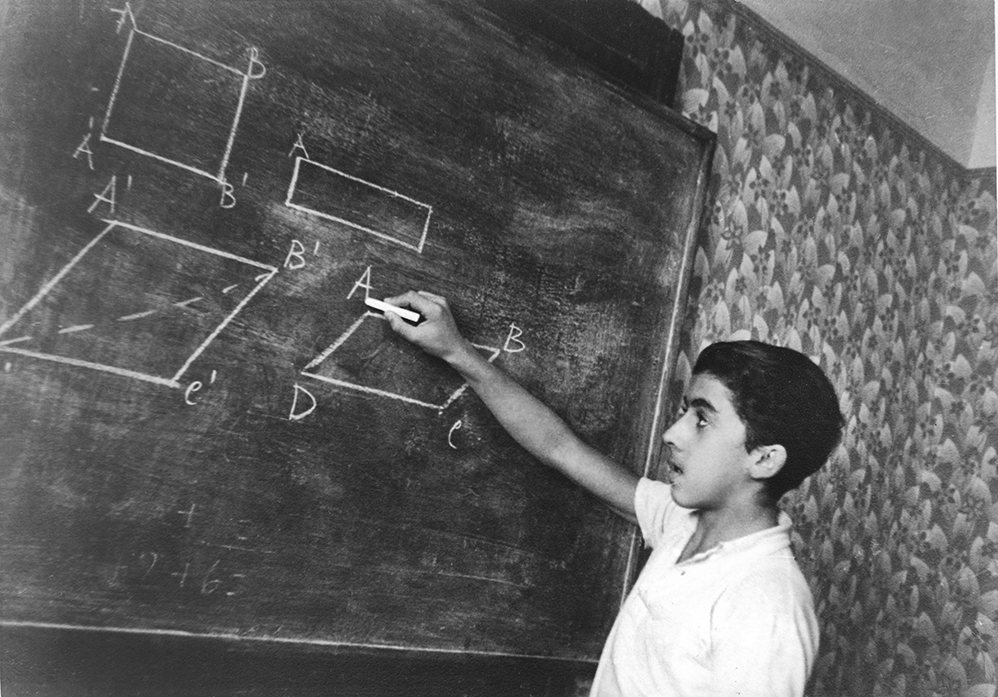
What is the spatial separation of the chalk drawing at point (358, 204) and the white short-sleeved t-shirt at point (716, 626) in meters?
0.71

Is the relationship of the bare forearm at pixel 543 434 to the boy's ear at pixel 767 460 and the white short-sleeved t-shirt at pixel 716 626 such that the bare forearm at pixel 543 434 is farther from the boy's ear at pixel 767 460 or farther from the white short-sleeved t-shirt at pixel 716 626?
the boy's ear at pixel 767 460

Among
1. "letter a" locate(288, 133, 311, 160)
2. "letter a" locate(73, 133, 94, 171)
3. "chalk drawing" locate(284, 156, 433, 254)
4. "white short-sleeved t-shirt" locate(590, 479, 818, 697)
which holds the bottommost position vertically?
"white short-sleeved t-shirt" locate(590, 479, 818, 697)

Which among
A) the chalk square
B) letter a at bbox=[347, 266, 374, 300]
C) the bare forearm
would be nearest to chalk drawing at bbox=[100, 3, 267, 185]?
the chalk square

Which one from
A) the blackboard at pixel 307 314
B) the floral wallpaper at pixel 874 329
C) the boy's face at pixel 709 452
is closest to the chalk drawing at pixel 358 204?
the blackboard at pixel 307 314

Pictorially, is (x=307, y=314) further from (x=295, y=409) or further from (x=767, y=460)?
(x=767, y=460)

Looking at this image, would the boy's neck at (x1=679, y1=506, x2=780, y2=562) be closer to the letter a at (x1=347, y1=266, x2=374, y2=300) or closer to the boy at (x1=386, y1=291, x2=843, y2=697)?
the boy at (x1=386, y1=291, x2=843, y2=697)

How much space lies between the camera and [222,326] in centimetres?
121

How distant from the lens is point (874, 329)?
2576mm

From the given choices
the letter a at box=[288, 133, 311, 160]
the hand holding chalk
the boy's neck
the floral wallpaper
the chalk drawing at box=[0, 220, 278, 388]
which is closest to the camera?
the chalk drawing at box=[0, 220, 278, 388]

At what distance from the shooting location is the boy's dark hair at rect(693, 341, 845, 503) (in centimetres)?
145

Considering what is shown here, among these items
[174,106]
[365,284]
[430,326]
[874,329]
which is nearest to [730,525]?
[430,326]

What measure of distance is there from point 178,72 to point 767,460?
1102mm

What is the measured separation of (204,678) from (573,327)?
2.86ft

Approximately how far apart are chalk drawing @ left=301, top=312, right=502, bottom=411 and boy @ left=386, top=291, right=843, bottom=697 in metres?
0.03
